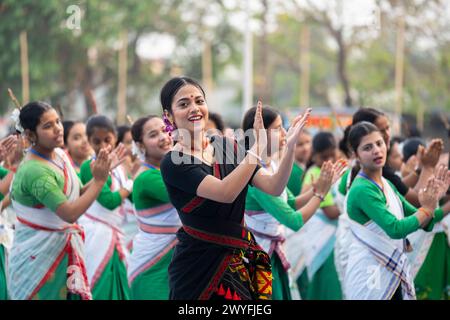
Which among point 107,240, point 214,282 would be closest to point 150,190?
point 107,240

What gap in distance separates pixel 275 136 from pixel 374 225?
2.91 ft

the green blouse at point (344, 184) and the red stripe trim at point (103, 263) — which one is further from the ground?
the green blouse at point (344, 184)

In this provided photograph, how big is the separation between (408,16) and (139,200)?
17566 millimetres

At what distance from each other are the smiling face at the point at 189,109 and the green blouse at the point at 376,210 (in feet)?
5.62

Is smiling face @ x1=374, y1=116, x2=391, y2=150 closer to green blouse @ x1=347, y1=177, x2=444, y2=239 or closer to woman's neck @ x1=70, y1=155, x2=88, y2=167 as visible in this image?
green blouse @ x1=347, y1=177, x2=444, y2=239

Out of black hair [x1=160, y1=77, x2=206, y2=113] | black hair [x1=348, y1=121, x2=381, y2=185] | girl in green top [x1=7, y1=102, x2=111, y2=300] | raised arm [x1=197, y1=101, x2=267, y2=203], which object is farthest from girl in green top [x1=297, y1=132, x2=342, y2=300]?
raised arm [x1=197, y1=101, x2=267, y2=203]

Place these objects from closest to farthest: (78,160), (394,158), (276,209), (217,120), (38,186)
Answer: (38,186)
(276,209)
(394,158)
(78,160)
(217,120)

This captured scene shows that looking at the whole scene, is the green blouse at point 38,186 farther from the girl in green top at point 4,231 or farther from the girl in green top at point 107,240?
the girl in green top at point 107,240

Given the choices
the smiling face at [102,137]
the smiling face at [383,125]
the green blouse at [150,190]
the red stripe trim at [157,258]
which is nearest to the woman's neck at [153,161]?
the green blouse at [150,190]

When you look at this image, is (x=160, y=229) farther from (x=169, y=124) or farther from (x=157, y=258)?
(x=169, y=124)

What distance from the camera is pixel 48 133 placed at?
5480 millimetres

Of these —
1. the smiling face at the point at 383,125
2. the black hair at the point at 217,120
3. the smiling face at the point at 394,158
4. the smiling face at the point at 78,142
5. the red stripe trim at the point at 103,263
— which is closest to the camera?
the smiling face at the point at 383,125

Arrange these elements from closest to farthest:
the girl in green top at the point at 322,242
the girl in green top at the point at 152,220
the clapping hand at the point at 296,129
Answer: the clapping hand at the point at 296,129 < the girl in green top at the point at 152,220 < the girl in green top at the point at 322,242

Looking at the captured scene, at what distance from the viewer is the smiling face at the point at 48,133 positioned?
18.0 feet
